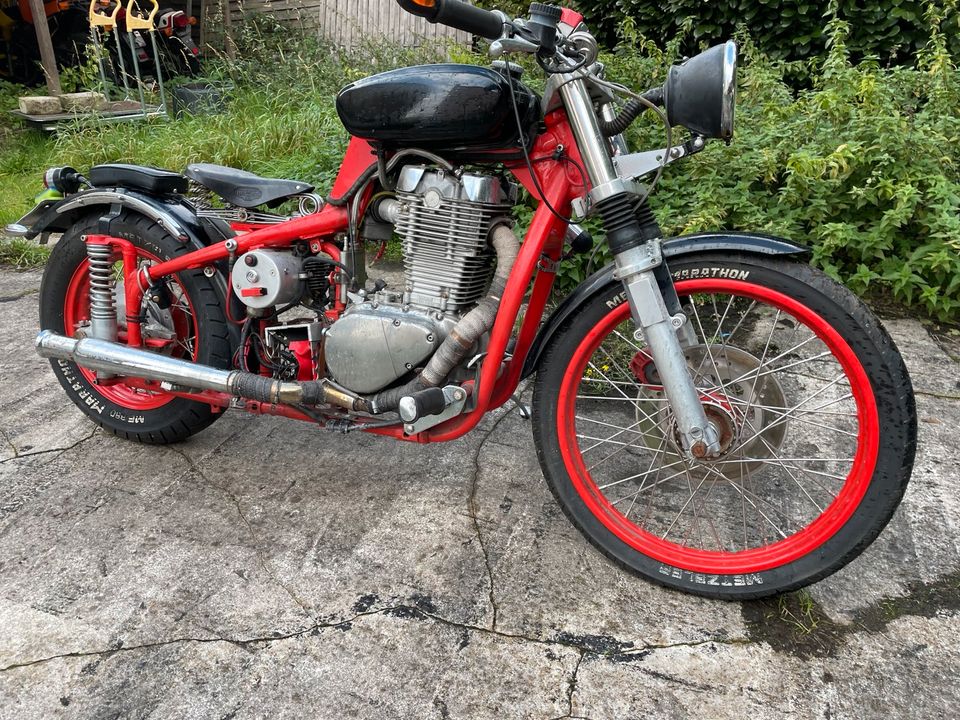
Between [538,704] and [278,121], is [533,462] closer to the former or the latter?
[538,704]

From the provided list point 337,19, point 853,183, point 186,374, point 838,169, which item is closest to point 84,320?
point 186,374

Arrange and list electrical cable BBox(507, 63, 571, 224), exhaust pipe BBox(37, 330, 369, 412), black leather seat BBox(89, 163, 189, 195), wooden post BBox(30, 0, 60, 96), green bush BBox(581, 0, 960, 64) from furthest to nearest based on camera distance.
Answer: wooden post BBox(30, 0, 60, 96), green bush BBox(581, 0, 960, 64), black leather seat BBox(89, 163, 189, 195), exhaust pipe BBox(37, 330, 369, 412), electrical cable BBox(507, 63, 571, 224)

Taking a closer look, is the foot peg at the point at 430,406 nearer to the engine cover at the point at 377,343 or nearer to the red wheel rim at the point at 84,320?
the engine cover at the point at 377,343

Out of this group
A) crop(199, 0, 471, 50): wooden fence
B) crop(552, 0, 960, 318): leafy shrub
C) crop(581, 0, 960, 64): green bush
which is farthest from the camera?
crop(199, 0, 471, 50): wooden fence

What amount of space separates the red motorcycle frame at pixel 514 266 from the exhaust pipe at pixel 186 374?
12 centimetres

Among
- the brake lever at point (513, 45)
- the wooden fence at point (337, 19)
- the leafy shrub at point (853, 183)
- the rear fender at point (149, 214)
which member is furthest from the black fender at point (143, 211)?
the wooden fence at point (337, 19)

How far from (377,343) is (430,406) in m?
0.28

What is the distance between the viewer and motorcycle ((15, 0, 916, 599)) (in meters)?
1.87

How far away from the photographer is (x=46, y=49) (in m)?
8.40

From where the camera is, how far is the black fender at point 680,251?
1895 millimetres

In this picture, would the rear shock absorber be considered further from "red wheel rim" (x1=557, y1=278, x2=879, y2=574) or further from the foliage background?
the foliage background

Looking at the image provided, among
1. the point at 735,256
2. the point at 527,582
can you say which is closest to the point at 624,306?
the point at 735,256

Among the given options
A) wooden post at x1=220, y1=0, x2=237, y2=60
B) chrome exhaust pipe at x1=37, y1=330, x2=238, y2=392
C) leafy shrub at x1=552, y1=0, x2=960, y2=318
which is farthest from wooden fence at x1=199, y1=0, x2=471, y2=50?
chrome exhaust pipe at x1=37, y1=330, x2=238, y2=392

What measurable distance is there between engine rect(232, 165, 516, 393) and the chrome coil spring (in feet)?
1.98
